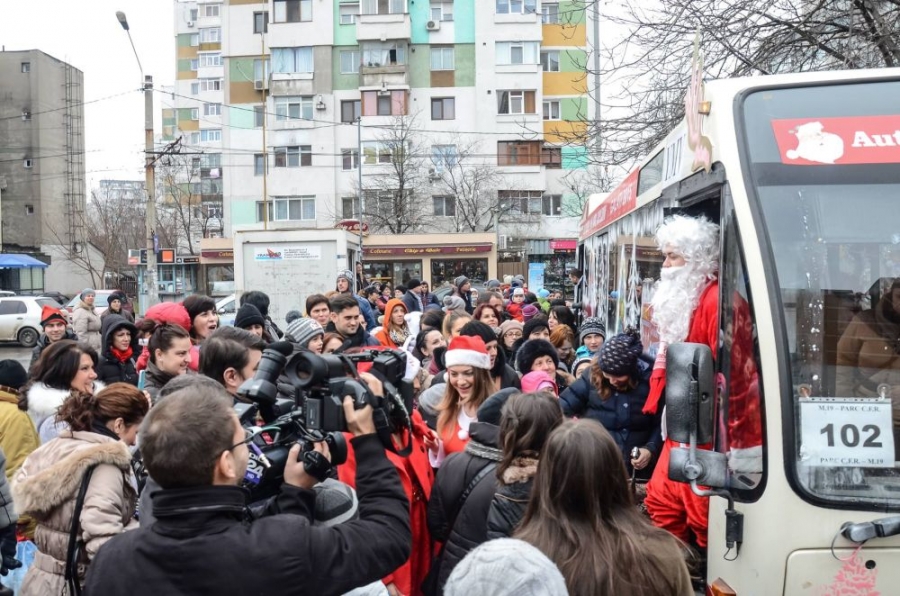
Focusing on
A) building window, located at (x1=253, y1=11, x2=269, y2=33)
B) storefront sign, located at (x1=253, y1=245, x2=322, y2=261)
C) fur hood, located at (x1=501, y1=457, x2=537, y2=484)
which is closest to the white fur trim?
fur hood, located at (x1=501, y1=457, x2=537, y2=484)

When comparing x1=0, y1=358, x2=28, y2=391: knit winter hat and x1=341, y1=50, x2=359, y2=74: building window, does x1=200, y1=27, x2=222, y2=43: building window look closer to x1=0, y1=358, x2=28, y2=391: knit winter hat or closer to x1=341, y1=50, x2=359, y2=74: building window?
x1=341, y1=50, x2=359, y2=74: building window

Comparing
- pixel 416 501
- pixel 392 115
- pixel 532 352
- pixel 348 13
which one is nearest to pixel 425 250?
pixel 392 115

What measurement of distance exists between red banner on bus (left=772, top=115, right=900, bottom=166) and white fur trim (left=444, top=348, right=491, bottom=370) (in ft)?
6.94

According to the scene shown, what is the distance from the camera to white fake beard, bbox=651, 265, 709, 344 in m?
3.92

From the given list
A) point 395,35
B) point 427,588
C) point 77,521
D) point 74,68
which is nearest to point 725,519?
point 427,588

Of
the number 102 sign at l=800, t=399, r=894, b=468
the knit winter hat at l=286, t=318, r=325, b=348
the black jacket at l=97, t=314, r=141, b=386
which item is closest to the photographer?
the number 102 sign at l=800, t=399, r=894, b=468

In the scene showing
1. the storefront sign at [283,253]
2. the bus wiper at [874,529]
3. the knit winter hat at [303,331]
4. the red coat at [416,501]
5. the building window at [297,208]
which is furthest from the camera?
the building window at [297,208]

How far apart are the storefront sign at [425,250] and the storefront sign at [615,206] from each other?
86.2 ft

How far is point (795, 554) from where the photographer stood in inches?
118

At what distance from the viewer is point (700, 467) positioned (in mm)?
3172

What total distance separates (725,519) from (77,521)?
2.76 m

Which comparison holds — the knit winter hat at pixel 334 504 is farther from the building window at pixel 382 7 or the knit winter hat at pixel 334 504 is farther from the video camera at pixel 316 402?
the building window at pixel 382 7

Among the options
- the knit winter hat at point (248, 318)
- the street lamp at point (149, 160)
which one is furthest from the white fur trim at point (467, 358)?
the street lamp at point (149, 160)

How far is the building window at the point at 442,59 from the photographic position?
47875 millimetres
